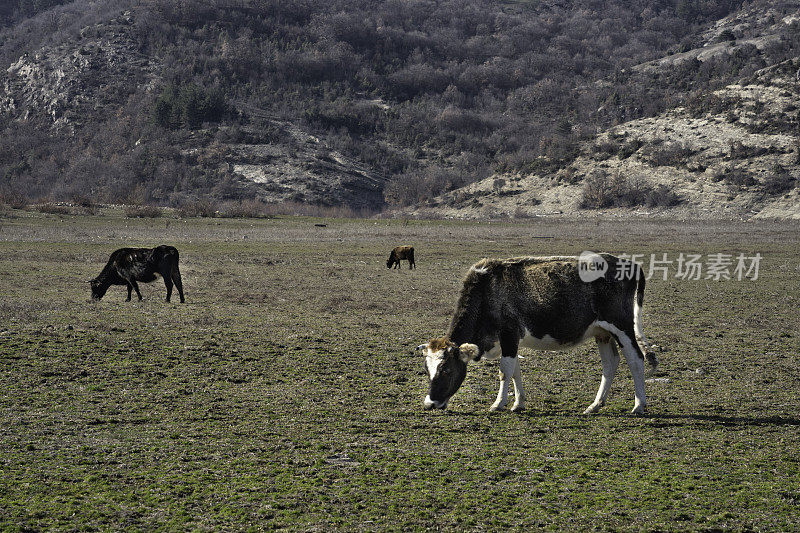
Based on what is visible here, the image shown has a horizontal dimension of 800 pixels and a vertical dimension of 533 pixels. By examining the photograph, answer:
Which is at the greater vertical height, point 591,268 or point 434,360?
point 591,268

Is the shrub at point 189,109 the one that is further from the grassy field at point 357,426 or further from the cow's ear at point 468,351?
the cow's ear at point 468,351

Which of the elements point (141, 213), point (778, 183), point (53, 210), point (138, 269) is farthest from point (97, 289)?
point (778, 183)

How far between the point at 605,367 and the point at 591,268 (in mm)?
1300

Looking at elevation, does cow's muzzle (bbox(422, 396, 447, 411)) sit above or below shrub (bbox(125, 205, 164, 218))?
below

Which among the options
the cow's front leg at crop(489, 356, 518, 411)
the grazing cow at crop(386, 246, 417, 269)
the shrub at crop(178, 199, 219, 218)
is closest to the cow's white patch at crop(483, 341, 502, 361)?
the cow's front leg at crop(489, 356, 518, 411)

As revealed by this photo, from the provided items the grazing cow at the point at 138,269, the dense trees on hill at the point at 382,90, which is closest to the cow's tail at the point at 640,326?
the grazing cow at the point at 138,269

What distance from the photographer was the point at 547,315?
10266mm

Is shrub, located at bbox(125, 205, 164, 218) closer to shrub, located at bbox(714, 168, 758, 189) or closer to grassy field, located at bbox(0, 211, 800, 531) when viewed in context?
grassy field, located at bbox(0, 211, 800, 531)

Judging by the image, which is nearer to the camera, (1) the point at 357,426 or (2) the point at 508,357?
(1) the point at 357,426

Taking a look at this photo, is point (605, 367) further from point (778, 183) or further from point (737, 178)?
point (737, 178)

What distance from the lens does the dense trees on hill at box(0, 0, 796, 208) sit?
4761 inches

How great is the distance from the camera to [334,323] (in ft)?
60.5

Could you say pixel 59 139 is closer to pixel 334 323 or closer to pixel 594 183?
pixel 594 183

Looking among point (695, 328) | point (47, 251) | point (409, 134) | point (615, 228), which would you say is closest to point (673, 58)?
point (409, 134)
